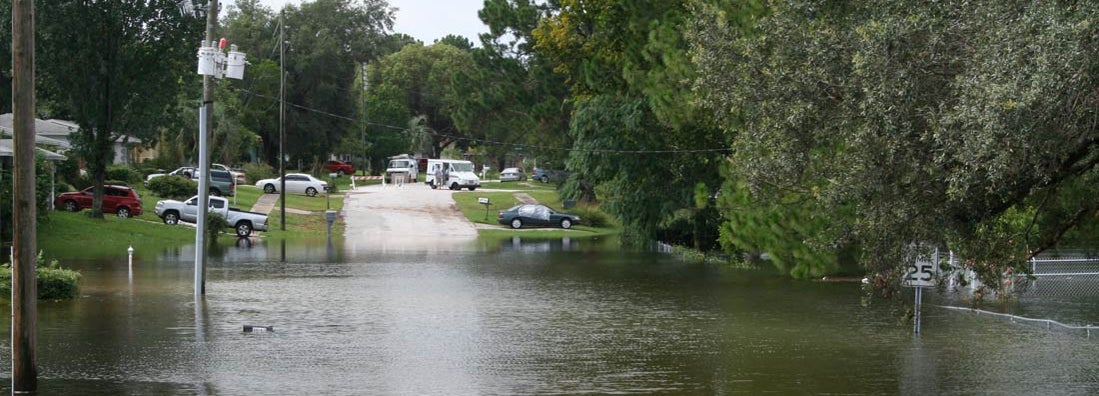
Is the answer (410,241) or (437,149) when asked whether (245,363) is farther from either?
(437,149)

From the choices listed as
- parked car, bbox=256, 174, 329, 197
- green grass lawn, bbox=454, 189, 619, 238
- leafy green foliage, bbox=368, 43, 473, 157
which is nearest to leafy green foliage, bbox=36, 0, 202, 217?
green grass lawn, bbox=454, 189, 619, 238

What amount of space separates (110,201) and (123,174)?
1310cm

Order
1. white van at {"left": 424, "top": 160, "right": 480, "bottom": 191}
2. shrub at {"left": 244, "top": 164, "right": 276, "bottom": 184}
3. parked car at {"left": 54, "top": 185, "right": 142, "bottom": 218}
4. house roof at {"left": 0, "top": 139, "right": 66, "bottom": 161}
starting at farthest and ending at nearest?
white van at {"left": 424, "top": 160, "right": 480, "bottom": 191}, shrub at {"left": 244, "top": 164, "right": 276, "bottom": 184}, parked car at {"left": 54, "top": 185, "right": 142, "bottom": 218}, house roof at {"left": 0, "top": 139, "right": 66, "bottom": 161}

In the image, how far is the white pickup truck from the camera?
175 feet

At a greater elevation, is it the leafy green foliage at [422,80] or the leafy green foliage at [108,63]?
the leafy green foliage at [422,80]

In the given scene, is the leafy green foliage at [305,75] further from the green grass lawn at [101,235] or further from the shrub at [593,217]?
the green grass lawn at [101,235]

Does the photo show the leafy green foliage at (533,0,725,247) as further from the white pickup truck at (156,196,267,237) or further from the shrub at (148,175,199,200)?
the shrub at (148,175,199,200)

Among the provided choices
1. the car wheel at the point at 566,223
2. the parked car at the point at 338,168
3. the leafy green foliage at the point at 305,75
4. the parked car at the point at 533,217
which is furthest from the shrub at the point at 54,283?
the parked car at the point at 338,168

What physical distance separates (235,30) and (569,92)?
4171cm

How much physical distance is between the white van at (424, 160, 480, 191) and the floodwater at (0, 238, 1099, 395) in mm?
50488

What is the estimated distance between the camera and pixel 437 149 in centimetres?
13200

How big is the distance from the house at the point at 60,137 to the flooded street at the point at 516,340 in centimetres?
1932

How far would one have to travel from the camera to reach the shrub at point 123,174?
6594cm

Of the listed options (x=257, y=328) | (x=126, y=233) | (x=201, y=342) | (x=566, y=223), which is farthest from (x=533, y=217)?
(x=201, y=342)
